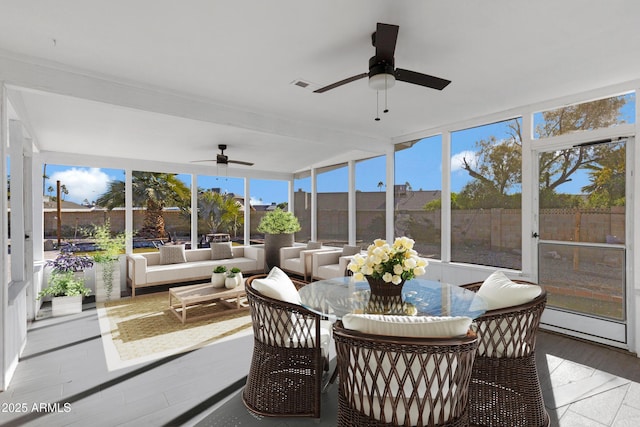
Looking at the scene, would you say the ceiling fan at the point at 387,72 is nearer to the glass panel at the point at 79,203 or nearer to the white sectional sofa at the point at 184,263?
the white sectional sofa at the point at 184,263

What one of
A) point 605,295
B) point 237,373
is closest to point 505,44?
point 605,295

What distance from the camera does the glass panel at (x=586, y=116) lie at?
3.40 metres

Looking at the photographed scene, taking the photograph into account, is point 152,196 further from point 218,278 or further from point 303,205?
point 303,205

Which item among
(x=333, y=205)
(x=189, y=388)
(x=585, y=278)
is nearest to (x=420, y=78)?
(x=189, y=388)

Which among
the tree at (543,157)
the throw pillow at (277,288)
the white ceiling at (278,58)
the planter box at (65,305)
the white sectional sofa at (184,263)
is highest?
the white ceiling at (278,58)

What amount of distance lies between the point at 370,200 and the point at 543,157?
118 inches

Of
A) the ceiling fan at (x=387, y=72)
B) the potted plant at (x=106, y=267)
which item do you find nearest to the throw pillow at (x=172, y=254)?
the potted plant at (x=106, y=267)

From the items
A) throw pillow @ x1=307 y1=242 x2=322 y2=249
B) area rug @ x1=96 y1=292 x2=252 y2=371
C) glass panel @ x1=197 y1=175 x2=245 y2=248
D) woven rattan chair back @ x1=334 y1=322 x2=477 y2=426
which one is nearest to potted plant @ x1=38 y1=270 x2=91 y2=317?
area rug @ x1=96 y1=292 x2=252 y2=371

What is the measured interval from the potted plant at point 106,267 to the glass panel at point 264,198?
10.2 feet

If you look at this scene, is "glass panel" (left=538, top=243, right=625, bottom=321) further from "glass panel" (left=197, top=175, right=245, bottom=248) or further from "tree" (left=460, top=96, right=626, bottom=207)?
"glass panel" (left=197, top=175, right=245, bottom=248)

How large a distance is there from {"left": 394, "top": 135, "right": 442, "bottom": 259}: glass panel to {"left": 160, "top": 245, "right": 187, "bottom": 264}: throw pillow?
3.97 meters

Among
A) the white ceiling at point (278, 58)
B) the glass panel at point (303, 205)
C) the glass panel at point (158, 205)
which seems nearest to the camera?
the white ceiling at point (278, 58)

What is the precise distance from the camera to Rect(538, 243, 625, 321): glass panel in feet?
11.4

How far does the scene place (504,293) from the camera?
2256mm
